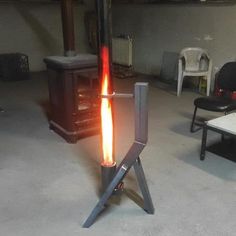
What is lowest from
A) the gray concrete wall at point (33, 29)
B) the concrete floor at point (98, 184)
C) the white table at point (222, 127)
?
the concrete floor at point (98, 184)

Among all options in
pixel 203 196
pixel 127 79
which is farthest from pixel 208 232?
pixel 127 79

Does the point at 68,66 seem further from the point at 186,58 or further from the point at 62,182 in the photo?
the point at 186,58

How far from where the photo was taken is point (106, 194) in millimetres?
2076

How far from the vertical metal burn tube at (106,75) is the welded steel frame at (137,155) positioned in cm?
14

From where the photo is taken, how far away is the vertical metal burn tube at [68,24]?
3.33 meters

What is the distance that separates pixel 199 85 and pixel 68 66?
296cm

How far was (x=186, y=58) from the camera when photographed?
5.25 m

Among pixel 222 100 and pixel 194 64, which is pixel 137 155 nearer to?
pixel 222 100

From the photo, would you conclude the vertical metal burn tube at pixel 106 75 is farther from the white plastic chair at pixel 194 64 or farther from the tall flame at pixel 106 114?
the white plastic chair at pixel 194 64

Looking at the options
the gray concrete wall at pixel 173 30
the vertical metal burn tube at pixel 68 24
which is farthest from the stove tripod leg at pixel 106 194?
the gray concrete wall at pixel 173 30

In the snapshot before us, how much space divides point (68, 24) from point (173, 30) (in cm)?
298

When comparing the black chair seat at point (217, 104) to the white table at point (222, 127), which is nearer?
the white table at point (222, 127)

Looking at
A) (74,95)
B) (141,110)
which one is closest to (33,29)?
(74,95)

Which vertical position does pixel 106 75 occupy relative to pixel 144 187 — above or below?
above
